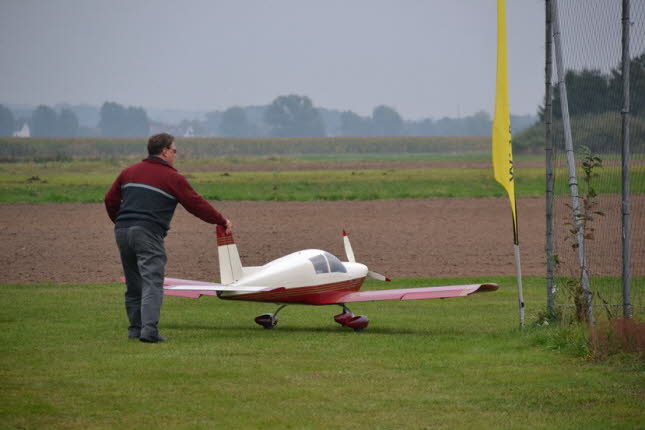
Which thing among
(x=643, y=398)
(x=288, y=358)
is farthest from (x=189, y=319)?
(x=643, y=398)

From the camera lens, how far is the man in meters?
11.2

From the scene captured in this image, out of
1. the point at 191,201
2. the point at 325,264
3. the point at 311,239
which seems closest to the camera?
the point at 191,201

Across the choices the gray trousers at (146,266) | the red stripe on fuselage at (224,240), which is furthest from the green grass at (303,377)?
the red stripe on fuselage at (224,240)

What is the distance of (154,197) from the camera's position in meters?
11.4

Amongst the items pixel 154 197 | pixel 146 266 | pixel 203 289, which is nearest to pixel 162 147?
pixel 154 197

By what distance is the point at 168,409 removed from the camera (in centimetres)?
803

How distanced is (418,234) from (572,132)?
16.0 m

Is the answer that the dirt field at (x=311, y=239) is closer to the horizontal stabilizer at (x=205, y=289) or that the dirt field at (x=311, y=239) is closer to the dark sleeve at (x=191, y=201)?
the horizontal stabilizer at (x=205, y=289)

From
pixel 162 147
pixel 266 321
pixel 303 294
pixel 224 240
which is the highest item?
pixel 162 147

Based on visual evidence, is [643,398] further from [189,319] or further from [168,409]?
[189,319]

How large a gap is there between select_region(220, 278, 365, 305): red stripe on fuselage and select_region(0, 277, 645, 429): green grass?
1.35 feet

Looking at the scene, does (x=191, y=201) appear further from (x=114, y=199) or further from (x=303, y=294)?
(x=303, y=294)

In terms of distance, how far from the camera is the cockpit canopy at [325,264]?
512 inches

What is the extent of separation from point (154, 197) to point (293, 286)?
7.46 feet
